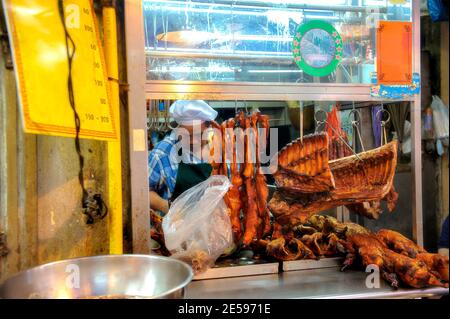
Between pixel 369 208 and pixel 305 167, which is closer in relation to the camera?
pixel 305 167

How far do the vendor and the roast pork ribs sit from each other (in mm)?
854

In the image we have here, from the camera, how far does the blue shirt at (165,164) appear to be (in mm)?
3262

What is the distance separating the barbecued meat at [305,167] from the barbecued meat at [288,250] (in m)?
0.32

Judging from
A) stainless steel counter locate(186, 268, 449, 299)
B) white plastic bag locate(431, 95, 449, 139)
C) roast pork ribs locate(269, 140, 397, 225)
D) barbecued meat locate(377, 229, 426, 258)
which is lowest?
stainless steel counter locate(186, 268, 449, 299)

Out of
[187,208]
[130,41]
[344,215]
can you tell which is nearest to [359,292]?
[187,208]

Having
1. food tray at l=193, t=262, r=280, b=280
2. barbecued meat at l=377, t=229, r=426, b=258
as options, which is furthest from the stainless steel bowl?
barbecued meat at l=377, t=229, r=426, b=258

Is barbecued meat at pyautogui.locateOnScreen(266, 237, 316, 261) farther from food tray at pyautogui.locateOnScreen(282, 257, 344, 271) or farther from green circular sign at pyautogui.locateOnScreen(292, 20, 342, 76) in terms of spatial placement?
green circular sign at pyautogui.locateOnScreen(292, 20, 342, 76)

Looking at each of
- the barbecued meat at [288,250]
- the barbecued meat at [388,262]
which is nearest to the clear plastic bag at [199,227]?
the barbecued meat at [288,250]

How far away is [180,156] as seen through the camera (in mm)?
3480

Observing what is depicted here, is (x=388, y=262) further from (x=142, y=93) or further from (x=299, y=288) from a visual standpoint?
(x=142, y=93)

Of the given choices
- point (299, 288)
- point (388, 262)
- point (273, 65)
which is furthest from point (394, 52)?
point (299, 288)

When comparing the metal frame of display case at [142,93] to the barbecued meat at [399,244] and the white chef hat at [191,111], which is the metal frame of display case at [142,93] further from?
the barbecued meat at [399,244]

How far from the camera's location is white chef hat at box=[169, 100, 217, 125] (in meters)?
3.16

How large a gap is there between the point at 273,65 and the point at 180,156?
120 centimetres
